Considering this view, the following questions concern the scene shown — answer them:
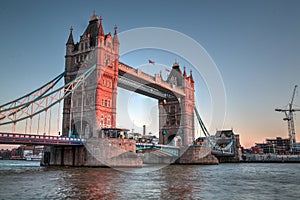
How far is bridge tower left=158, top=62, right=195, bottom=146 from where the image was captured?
239 feet

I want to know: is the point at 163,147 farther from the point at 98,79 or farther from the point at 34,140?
the point at 34,140

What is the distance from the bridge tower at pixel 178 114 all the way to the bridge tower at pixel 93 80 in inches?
1106

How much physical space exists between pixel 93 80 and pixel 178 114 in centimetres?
3234

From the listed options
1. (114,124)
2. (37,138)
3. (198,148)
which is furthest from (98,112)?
(198,148)

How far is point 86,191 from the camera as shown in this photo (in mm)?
15562

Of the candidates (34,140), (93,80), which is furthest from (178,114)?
(34,140)

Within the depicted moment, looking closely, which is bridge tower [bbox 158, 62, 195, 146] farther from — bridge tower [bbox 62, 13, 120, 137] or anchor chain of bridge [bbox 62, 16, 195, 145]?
bridge tower [bbox 62, 13, 120, 137]

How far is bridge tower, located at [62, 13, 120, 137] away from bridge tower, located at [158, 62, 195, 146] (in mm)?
28105

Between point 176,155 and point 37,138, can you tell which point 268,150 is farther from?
point 37,138

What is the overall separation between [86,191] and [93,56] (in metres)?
34.3

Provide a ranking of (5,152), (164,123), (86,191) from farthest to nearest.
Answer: (5,152) < (164,123) < (86,191)

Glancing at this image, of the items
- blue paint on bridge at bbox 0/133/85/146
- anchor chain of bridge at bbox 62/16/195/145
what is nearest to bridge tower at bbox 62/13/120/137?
anchor chain of bridge at bbox 62/16/195/145

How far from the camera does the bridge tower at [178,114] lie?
2864 inches

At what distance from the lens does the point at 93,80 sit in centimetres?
4631
